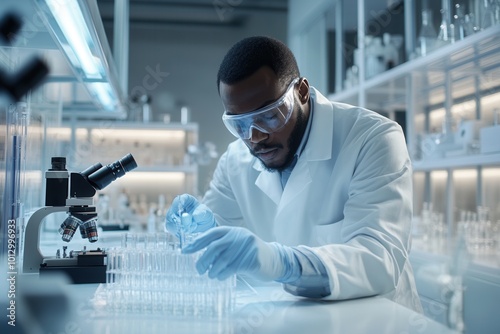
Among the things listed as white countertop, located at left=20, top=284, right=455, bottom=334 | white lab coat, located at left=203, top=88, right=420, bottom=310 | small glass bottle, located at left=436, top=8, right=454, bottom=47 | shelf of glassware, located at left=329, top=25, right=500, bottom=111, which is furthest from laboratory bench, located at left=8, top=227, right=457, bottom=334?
small glass bottle, located at left=436, top=8, right=454, bottom=47

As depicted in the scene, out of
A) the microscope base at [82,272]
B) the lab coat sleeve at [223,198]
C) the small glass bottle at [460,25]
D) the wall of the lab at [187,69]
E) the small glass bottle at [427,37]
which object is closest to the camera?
the microscope base at [82,272]

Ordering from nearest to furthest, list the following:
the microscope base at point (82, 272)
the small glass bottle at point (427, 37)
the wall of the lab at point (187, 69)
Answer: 1. the microscope base at point (82, 272)
2. the small glass bottle at point (427, 37)
3. the wall of the lab at point (187, 69)

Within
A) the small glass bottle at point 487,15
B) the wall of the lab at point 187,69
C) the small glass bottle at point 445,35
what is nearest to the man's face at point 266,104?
the small glass bottle at point 487,15

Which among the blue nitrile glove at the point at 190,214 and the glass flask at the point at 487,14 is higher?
the glass flask at the point at 487,14

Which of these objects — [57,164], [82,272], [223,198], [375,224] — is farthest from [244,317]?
[223,198]

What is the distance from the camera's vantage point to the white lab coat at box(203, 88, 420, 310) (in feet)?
3.99

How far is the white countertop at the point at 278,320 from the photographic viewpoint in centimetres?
91

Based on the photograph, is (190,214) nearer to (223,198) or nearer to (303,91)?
(223,198)

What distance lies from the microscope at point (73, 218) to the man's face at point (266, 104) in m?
0.36

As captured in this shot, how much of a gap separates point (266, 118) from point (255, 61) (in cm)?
17

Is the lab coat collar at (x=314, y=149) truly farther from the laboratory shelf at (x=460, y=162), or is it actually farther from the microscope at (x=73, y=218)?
the laboratory shelf at (x=460, y=162)

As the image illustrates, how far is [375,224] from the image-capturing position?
1277 millimetres

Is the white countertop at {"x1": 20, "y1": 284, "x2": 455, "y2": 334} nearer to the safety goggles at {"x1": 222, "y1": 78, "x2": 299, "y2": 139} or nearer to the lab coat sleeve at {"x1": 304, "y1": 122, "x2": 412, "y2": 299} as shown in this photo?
the lab coat sleeve at {"x1": 304, "y1": 122, "x2": 412, "y2": 299}

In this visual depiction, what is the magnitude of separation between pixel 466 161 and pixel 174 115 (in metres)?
4.39
